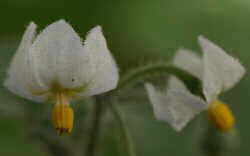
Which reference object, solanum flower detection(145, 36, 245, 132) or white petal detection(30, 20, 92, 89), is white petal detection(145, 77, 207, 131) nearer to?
solanum flower detection(145, 36, 245, 132)

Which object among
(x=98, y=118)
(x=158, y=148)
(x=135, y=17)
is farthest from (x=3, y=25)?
(x=98, y=118)

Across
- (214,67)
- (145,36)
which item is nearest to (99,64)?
(214,67)

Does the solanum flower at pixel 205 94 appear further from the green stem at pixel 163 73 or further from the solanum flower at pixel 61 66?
the solanum flower at pixel 61 66

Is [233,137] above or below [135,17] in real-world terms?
below

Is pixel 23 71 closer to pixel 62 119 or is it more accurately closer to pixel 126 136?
pixel 62 119

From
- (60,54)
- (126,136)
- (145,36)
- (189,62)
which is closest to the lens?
(60,54)

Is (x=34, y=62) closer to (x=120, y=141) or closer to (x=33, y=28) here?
(x=33, y=28)
